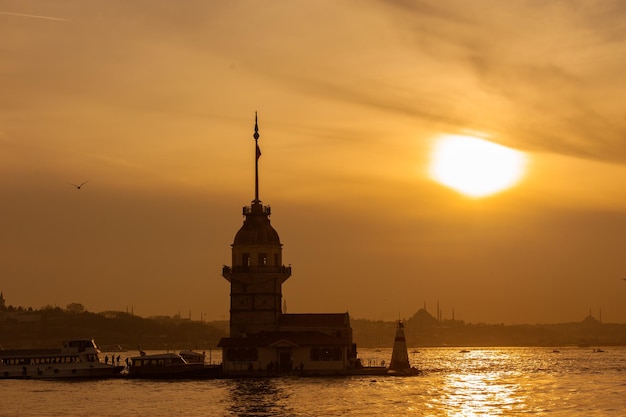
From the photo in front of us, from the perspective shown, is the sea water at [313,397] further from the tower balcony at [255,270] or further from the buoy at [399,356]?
the tower balcony at [255,270]

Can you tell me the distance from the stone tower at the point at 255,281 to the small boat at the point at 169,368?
5077 mm

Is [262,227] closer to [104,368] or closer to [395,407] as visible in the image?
[104,368]

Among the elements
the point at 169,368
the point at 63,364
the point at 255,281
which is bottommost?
the point at 169,368

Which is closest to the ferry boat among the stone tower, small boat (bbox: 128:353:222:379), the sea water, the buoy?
the sea water

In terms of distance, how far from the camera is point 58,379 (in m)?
131

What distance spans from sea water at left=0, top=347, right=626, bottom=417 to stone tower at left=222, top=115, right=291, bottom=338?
888 centimetres

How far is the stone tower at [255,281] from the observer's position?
415ft

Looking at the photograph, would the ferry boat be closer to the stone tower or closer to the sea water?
the sea water

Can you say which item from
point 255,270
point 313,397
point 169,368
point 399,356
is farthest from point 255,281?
point 313,397

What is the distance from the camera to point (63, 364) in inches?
5226

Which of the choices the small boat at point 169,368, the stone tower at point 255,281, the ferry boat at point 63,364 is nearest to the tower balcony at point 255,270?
the stone tower at point 255,281

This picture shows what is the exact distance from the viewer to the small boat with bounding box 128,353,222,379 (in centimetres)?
12525

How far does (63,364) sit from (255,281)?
84.8 feet

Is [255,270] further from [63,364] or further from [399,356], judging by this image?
[63,364]
